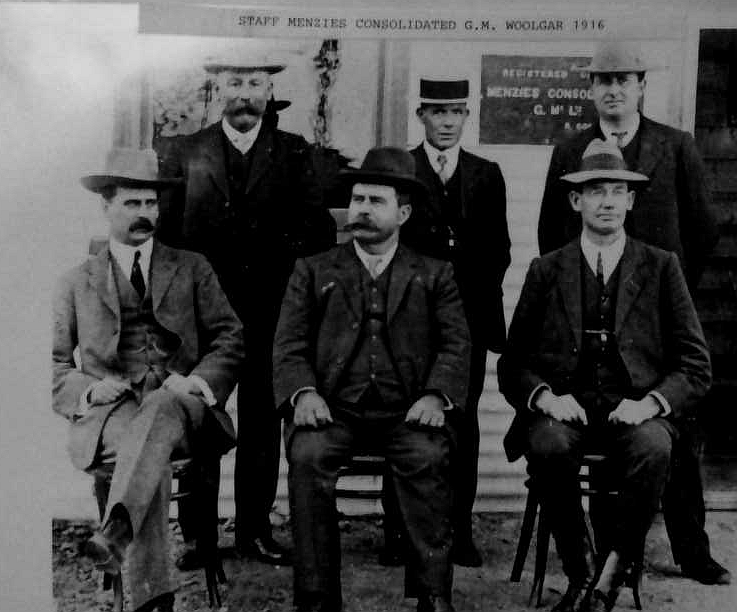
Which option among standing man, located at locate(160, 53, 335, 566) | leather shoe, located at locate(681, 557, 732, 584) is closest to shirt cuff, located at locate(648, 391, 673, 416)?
leather shoe, located at locate(681, 557, 732, 584)

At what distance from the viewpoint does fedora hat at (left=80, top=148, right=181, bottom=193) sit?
2.06 metres

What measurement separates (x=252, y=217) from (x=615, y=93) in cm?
84

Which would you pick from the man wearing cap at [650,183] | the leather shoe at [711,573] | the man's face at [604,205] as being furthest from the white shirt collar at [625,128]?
the leather shoe at [711,573]

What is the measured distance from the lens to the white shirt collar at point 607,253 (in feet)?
6.81

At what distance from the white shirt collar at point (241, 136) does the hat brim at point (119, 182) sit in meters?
0.15

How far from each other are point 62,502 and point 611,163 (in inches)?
55.7

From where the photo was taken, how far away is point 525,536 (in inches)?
82.0

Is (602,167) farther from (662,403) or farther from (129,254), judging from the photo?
(129,254)

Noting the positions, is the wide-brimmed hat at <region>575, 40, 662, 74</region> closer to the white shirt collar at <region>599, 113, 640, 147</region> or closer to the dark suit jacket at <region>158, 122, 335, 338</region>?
the white shirt collar at <region>599, 113, 640, 147</region>

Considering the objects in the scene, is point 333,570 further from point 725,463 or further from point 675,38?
point 675,38

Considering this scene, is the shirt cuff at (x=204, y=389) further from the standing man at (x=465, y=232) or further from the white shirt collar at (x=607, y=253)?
the white shirt collar at (x=607, y=253)

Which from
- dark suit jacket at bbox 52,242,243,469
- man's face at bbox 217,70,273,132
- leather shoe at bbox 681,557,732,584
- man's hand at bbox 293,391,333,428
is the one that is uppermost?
man's face at bbox 217,70,273,132

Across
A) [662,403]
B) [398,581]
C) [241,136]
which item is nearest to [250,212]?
[241,136]

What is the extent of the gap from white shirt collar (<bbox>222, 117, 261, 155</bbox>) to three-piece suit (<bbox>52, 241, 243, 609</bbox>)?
26cm
